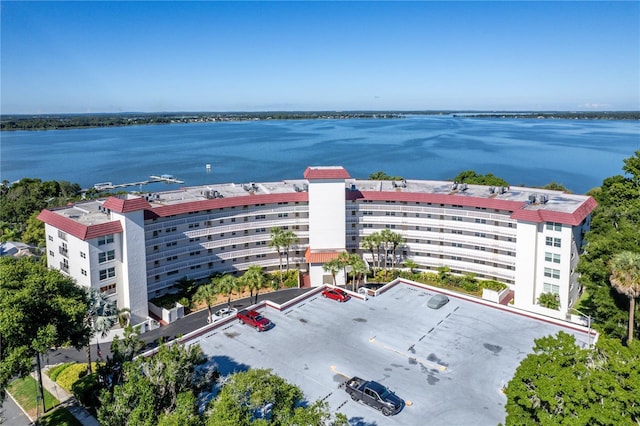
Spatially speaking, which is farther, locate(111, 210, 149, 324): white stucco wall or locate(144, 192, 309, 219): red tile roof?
locate(144, 192, 309, 219): red tile roof

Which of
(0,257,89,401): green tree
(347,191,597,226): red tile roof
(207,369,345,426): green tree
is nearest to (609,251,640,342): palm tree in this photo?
(347,191,597,226): red tile roof

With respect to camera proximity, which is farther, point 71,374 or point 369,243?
point 369,243

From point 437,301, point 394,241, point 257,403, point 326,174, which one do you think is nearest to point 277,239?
point 326,174

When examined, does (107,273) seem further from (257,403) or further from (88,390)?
(257,403)

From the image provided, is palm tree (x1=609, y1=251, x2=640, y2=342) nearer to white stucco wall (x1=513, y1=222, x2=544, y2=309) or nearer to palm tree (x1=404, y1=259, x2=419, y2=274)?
white stucco wall (x1=513, y1=222, x2=544, y2=309)

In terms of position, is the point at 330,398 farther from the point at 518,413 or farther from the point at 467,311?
the point at 467,311

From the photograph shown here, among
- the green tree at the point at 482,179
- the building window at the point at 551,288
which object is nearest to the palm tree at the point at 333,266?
the building window at the point at 551,288

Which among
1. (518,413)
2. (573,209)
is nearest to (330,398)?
(518,413)
